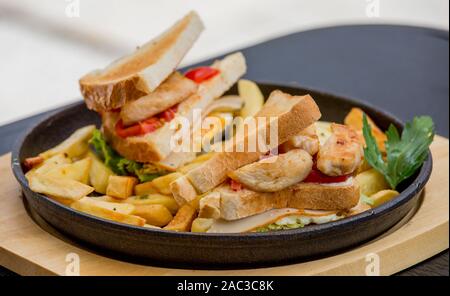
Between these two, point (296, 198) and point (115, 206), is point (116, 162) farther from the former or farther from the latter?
point (296, 198)

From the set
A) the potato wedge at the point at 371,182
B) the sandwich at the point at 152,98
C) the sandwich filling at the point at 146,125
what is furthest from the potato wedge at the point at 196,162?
the potato wedge at the point at 371,182

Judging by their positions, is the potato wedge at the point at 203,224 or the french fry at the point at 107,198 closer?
the potato wedge at the point at 203,224

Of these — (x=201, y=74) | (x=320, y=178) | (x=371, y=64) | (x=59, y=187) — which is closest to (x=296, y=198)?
(x=320, y=178)

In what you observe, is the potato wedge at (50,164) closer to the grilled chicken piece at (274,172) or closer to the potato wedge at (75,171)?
the potato wedge at (75,171)

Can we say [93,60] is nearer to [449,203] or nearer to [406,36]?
[406,36]

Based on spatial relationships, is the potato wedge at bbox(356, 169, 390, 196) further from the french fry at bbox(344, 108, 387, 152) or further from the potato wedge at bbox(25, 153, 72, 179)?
the potato wedge at bbox(25, 153, 72, 179)

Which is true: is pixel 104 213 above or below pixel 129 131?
below
